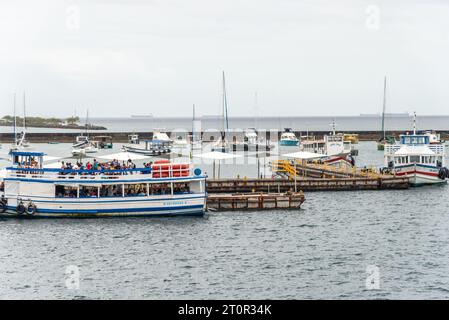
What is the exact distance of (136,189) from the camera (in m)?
63.0

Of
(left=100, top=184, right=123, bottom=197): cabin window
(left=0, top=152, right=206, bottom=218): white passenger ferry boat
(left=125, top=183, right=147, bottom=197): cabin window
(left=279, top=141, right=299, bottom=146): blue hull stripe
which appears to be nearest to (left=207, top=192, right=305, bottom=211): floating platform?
(left=0, top=152, right=206, bottom=218): white passenger ferry boat

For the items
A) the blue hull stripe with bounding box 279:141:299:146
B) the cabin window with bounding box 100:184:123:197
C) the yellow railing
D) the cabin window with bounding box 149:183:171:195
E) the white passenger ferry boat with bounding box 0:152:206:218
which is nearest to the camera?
the white passenger ferry boat with bounding box 0:152:206:218

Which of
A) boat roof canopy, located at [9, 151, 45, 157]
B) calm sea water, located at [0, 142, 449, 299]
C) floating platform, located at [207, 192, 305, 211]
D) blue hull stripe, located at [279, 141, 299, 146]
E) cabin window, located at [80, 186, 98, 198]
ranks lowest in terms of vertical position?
calm sea water, located at [0, 142, 449, 299]

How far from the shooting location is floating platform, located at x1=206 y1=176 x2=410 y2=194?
80375mm

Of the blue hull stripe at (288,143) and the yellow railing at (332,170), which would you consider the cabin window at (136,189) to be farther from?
the blue hull stripe at (288,143)

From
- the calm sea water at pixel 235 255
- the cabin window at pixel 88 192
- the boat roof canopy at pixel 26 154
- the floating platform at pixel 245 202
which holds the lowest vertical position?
the calm sea water at pixel 235 255

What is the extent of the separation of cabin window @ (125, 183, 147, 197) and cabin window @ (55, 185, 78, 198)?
426 centimetres

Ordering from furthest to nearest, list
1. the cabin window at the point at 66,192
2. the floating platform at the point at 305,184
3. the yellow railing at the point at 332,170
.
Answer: the yellow railing at the point at 332,170 < the floating platform at the point at 305,184 < the cabin window at the point at 66,192

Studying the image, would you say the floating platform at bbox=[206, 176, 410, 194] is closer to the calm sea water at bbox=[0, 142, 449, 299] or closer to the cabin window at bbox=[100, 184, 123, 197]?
the calm sea water at bbox=[0, 142, 449, 299]

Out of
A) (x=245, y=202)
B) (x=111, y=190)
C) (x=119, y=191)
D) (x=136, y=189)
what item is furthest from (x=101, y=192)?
(x=245, y=202)

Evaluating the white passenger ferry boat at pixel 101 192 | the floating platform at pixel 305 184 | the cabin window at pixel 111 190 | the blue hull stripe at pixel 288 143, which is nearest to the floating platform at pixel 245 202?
the white passenger ferry boat at pixel 101 192

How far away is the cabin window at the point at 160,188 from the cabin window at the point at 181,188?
0.51 m

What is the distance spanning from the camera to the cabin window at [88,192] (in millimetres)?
62369

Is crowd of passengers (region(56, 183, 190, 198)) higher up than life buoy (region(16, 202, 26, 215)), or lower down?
higher up
